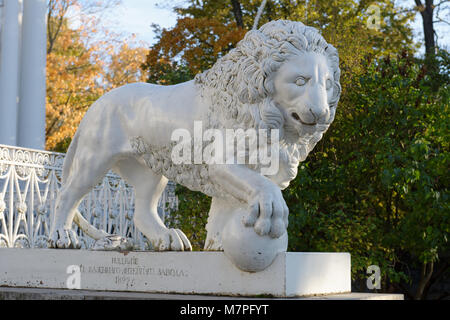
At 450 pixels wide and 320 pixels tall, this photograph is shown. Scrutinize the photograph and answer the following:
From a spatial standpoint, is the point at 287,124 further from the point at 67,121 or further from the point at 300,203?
the point at 67,121

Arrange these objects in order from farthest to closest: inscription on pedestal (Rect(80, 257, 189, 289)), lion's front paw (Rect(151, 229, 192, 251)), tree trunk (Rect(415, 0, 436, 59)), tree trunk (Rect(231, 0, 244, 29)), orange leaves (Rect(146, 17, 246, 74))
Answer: tree trunk (Rect(415, 0, 436, 59)) < tree trunk (Rect(231, 0, 244, 29)) < orange leaves (Rect(146, 17, 246, 74)) < lion's front paw (Rect(151, 229, 192, 251)) < inscription on pedestal (Rect(80, 257, 189, 289))

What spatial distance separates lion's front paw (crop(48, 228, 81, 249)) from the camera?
13.9 ft

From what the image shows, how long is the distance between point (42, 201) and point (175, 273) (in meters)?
4.13

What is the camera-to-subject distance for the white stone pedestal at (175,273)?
3.44 m

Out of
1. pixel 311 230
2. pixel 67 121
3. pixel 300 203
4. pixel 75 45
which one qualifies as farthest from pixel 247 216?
pixel 75 45

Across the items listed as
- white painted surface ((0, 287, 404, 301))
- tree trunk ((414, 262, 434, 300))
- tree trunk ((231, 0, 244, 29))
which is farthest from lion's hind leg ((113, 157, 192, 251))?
tree trunk ((231, 0, 244, 29))

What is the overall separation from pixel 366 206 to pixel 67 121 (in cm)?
1376

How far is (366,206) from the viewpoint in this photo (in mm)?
7820

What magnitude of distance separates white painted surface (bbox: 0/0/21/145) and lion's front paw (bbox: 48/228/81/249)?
24.5 feet

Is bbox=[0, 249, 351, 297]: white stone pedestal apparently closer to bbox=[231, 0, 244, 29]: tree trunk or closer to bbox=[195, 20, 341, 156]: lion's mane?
bbox=[195, 20, 341, 156]: lion's mane

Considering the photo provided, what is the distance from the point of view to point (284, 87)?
3.56 metres

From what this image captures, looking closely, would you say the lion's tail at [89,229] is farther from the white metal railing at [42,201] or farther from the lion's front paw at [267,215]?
the lion's front paw at [267,215]

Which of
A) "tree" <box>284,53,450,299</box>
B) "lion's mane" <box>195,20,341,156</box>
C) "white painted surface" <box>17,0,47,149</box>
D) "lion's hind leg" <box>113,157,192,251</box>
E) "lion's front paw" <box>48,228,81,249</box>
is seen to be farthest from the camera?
"white painted surface" <box>17,0,47,149</box>

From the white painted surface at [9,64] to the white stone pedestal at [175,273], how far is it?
7.42m
